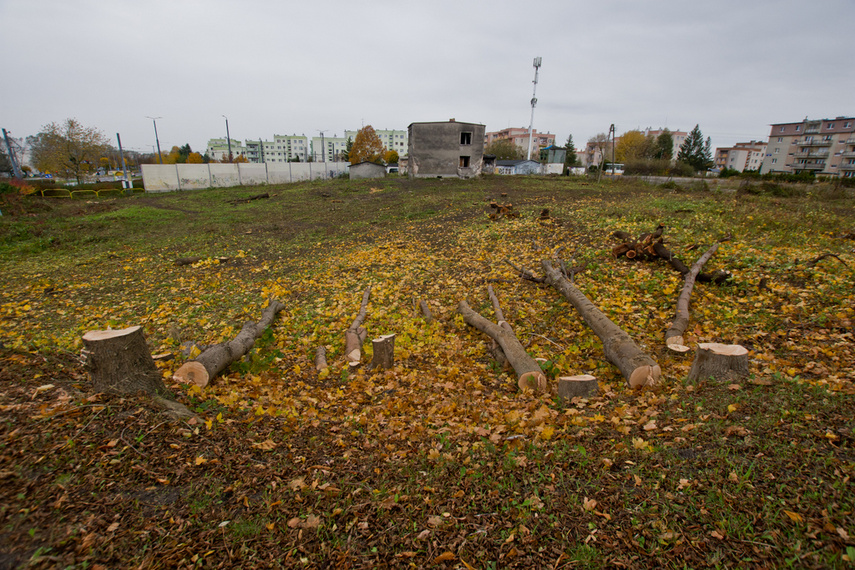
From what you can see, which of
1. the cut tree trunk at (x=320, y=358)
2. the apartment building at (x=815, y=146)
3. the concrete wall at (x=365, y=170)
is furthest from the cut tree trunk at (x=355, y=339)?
the apartment building at (x=815, y=146)

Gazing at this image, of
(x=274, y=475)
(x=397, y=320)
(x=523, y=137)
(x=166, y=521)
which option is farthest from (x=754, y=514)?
(x=523, y=137)

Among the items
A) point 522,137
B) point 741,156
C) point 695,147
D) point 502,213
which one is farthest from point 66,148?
point 741,156

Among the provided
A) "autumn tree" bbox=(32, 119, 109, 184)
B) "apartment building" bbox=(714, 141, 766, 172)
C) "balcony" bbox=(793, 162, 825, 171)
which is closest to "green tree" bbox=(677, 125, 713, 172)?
"balcony" bbox=(793, 162, 825, 171)

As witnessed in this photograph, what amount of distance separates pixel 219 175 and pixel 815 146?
9092cm

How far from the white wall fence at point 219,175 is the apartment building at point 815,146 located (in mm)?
71425

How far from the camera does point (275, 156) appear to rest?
128125mm

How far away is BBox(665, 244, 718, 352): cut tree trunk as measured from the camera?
4.80 m

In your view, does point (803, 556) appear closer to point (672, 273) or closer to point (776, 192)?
point (672, 273)

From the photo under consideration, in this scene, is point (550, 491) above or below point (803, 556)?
below

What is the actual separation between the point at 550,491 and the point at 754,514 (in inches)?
45.9

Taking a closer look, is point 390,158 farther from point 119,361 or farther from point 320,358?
point 119,361

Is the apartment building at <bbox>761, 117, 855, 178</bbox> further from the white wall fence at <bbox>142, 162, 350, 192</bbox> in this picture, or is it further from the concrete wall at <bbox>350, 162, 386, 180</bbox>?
the white wall fence at <bbox>142, 162, 350, 192</bbox>

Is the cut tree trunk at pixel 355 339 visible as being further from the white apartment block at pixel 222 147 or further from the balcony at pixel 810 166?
the white apartment block at pixel 222 147

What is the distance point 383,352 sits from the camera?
15.7ft
